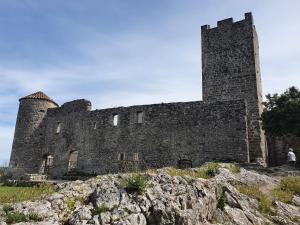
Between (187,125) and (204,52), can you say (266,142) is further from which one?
(204,52)

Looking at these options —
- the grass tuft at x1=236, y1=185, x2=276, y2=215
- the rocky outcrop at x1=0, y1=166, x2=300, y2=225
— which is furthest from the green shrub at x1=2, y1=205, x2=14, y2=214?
the grass tuft at x1=236, y1=185, x2=276, y2=215

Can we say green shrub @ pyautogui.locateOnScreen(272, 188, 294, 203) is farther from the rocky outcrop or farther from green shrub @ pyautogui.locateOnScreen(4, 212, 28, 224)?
green shrub @ pyautogui.locateOnScreen(4, 212, 28, 224)

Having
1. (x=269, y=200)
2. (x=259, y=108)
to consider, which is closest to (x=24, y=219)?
(x=269, y=200)

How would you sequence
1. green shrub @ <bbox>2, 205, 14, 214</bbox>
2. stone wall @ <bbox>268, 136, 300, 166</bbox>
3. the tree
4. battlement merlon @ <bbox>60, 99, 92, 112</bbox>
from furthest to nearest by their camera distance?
battlement merlon @ <bbox>60, 99, 92, 112</bbox> → stone wall @ <bbox>268, 136, 300, 166</bbox> → the tree → green shrub @ <bbox>2, 205, 14, 214</bbox>

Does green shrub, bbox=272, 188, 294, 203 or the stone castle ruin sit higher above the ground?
the stone castle ruin

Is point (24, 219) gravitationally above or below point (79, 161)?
below

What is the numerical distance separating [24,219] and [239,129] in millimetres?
16325

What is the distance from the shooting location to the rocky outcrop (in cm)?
699

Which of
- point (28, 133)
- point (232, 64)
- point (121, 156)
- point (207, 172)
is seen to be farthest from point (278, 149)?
point (28, 133)

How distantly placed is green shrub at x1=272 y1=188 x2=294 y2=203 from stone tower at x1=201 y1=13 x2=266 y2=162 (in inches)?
388

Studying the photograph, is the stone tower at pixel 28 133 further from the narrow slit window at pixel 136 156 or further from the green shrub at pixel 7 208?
the green shrub at pixel 7 208

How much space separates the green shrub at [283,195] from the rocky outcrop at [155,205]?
0.54 meters

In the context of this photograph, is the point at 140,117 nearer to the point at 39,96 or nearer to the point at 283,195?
the point at 39,96

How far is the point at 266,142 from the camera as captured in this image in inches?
907
